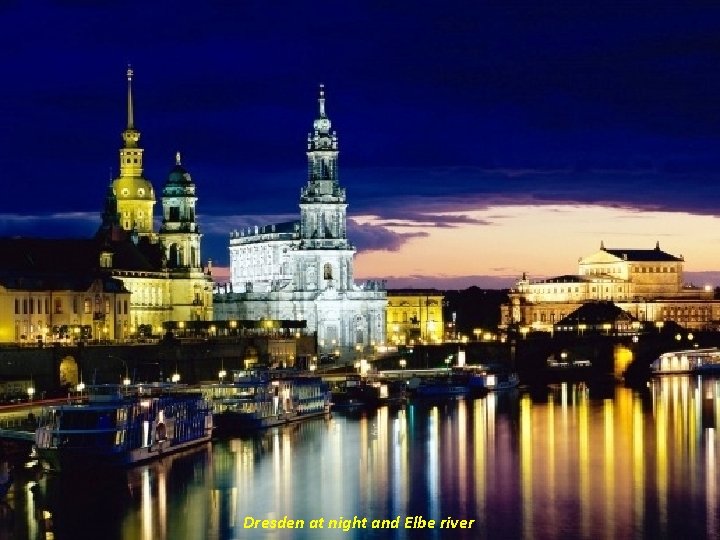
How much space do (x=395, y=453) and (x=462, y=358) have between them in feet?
208

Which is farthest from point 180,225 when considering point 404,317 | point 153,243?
point 404,317

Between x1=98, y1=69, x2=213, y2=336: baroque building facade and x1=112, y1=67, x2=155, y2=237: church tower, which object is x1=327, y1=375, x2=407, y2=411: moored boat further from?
x1=112, y1=67, x2=155, y2=237: church tower

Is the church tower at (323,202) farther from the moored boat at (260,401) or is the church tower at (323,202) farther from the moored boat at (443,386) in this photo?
the moored boat at (260,401)

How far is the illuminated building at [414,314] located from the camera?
191 metres

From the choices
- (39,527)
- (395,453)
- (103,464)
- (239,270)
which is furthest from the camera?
(239,270)

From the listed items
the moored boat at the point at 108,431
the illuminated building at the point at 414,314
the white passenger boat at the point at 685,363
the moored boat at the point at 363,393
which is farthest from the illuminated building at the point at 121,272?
the white passenger boat at the point at 685,363

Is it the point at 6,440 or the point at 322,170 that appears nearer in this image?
the point at 6,440

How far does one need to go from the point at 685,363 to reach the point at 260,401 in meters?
88.4

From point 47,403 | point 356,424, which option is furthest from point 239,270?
point 47,403

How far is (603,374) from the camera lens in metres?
160

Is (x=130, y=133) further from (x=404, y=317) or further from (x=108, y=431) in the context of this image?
(x=108, y=431)

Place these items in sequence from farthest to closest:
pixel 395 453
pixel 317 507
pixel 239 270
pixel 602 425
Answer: pixel 239 270 → pixel 602 425 → pixel 395 453 → pixel 317 507

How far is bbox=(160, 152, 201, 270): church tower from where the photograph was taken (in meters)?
148

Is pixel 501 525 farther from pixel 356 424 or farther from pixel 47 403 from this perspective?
pixel 356 424
